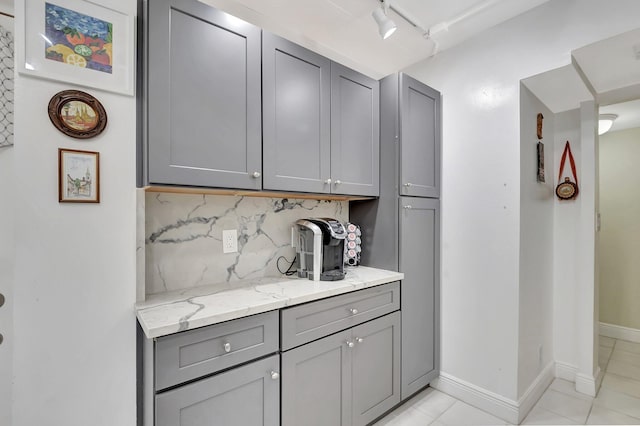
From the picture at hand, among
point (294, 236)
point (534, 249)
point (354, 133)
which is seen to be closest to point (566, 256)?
point (534, 249)

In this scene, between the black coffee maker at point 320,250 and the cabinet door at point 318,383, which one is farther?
the black coffee maker at point 320,250

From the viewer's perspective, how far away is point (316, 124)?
5.83ft

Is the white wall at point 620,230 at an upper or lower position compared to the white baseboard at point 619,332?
upper

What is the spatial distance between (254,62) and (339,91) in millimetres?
603

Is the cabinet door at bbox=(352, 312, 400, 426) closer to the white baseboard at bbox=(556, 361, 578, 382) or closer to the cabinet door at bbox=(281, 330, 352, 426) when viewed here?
the cabinet door at bbox=(281, 330, 352, 426)

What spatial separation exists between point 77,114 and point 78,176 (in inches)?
9.8

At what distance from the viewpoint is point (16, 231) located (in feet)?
3.52

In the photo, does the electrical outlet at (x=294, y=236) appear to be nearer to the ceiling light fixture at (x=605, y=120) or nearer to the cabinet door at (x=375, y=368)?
the cabinet door at (x=375, y=368)

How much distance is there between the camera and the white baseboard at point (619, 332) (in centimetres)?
313

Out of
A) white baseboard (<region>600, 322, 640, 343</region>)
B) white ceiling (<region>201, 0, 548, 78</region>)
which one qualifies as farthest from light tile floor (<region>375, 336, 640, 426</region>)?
white ceiling (<region>201, 0, 548, 78</region>)

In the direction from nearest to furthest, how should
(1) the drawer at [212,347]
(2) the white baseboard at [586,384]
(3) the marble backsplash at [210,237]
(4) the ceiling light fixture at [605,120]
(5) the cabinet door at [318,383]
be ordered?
(1) the drawer at [212,347] → (5) the cabinet door at [318,383] → (3) the marble backsplash at [210,237] → (2) the white baseboard at [586,384] → (4) the ceiling light fixture at [605,120]

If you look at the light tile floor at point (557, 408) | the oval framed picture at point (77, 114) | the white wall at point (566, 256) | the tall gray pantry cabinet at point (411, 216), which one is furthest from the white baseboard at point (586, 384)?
the oval framed picture at point (77, 114)

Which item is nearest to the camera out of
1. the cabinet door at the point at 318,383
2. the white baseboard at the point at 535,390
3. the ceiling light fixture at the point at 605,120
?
the cabinet door at the point at 318,383

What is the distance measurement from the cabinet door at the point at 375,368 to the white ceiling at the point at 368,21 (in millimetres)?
2002
